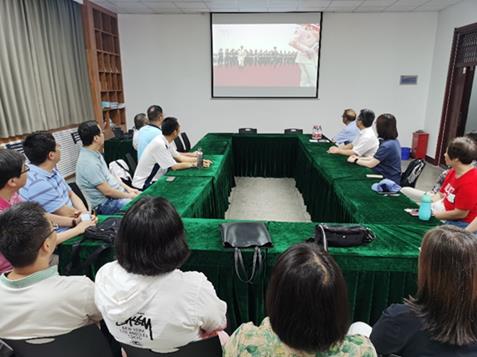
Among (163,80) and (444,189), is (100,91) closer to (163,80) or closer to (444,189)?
(163,80)

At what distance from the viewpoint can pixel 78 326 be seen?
42.7 inches

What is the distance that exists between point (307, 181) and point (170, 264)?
337cm

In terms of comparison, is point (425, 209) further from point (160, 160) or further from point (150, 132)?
point (150, 132)

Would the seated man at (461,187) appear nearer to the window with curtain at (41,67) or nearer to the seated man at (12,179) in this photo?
the seated man at (12,179)

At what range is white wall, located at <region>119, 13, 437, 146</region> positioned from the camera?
6496mm

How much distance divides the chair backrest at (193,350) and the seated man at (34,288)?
21 cm

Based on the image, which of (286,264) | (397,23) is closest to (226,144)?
(286,264)

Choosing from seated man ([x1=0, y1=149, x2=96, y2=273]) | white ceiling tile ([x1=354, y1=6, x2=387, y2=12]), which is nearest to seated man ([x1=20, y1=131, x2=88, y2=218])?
seated man ([x1=0, y1=149, x2=96, y2=273])

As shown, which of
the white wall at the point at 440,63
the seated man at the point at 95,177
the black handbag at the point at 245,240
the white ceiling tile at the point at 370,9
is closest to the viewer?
the black handbag at the point at 245,240

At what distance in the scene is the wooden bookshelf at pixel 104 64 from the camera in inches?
217

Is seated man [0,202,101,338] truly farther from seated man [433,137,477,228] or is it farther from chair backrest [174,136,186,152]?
chair backrest [174,136,186,152]

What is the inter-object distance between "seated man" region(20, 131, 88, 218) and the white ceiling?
14.7 ft

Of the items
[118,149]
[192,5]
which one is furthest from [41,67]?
[192,5]

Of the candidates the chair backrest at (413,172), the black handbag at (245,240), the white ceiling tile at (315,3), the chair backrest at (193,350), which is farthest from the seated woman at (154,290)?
the white ceiling tile at (315,3)
